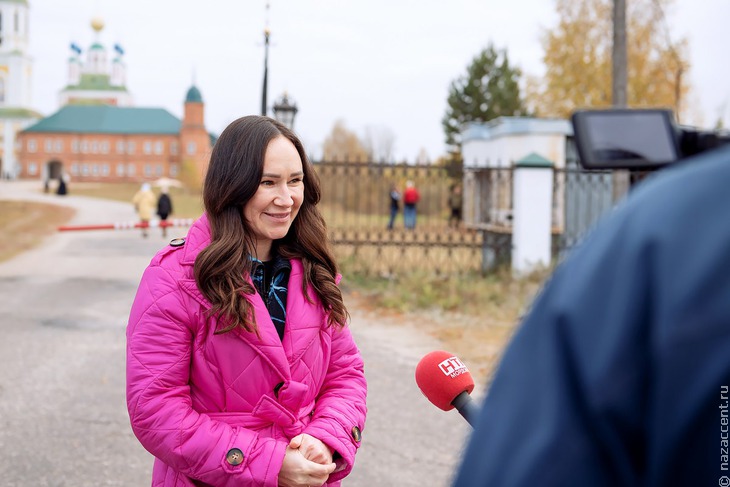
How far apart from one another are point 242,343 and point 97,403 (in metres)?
4.85

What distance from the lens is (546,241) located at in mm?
13945

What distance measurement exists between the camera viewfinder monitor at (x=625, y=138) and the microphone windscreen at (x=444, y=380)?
0.96 metres

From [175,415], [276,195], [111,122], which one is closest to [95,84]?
[111,122]

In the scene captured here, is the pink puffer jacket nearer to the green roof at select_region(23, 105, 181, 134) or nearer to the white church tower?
the green roof at select_region(23, 105, 181, 134)

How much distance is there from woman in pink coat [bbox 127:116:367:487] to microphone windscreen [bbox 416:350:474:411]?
0.61 metres

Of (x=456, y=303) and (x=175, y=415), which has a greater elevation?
(x=175, y=415)

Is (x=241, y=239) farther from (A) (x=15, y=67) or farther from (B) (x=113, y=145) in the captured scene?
(A) (x=15, y=67)

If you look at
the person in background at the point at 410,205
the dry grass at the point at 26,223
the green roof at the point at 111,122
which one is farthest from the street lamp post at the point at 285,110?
the green roof at the point at 111,122

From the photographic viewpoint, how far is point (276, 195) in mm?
2443

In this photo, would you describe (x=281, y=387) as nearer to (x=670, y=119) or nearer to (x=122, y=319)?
(x=670, y=119)

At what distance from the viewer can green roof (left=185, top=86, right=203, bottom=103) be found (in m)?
97.1

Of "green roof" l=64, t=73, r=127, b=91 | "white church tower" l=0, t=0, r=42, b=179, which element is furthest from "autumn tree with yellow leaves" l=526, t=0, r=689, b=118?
"green roof" l=64, t=73, r=127, b=91

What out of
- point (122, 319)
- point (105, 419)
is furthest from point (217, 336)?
point (122, 319)

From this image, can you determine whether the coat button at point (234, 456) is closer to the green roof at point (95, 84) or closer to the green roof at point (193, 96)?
the green roof at point (193, 96)
